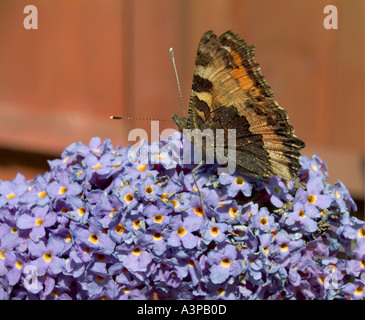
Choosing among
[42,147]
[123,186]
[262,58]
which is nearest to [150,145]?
[123,186]

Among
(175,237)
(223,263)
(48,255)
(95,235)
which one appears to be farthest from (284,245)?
(48,255)

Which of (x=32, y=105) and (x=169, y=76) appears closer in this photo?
(x=169, y=76)

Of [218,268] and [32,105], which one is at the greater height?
[32,105]

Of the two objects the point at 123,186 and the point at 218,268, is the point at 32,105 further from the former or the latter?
the point at 218,268

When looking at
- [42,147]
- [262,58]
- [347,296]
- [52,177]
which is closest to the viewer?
[347,296]

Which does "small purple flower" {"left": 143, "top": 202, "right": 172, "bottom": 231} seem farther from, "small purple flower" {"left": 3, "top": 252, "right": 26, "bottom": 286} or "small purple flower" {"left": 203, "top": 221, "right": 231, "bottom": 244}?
"small purple flower" {"left": 3, "top": 252, "right": 26, "bottom": 286}

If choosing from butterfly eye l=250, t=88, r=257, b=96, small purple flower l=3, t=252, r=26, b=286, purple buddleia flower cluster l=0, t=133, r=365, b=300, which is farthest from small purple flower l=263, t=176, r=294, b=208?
small purple flower l=3, t=252, r=26, b=286

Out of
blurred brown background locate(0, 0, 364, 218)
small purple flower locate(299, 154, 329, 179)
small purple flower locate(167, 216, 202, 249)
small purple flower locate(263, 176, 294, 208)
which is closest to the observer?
small purple flower locate(167, 216, 202, 249)
